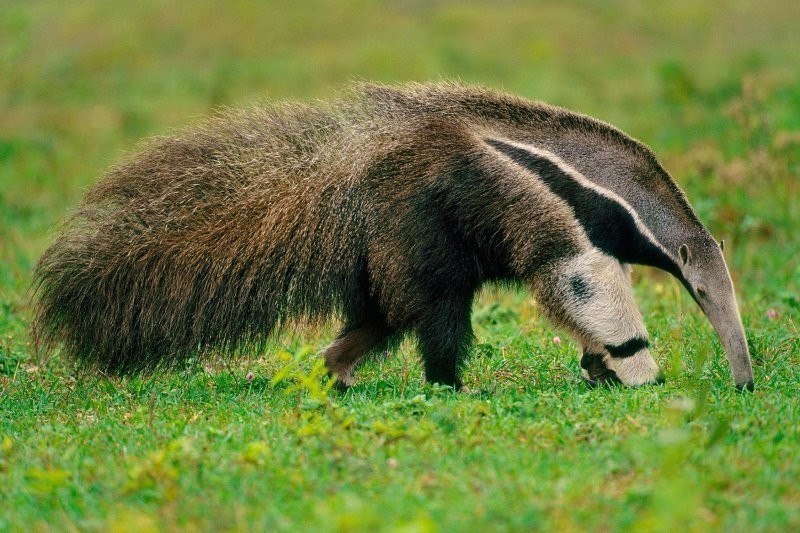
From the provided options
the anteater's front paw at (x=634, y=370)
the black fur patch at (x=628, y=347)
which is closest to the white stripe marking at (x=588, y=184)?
the black fur patch at (x=628, y=347)

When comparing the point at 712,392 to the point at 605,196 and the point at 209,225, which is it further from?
the point at 209,225

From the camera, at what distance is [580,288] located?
632cm

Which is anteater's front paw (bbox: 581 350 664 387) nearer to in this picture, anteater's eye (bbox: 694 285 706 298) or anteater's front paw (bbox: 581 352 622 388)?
anteater's front paw (bbox: 581 352 622 388)

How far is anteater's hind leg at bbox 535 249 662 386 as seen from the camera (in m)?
6.32

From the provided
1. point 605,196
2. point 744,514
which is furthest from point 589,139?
point 744,514

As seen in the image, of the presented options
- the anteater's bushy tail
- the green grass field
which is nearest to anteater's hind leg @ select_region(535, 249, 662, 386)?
the green grass field

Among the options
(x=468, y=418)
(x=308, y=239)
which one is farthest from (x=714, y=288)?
(x=308, y=239)

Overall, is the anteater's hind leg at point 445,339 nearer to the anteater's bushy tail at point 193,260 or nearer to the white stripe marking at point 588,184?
the anteater's bushy tail at point 193,260

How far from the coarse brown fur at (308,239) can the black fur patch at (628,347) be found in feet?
2.10

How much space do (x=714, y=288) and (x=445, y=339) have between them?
1.61 m

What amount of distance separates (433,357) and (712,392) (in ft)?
5.42

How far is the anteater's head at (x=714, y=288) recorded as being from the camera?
612 cm

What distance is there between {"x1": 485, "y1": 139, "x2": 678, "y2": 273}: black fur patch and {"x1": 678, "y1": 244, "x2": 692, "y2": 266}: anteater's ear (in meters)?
0.09

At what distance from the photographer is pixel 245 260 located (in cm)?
643
